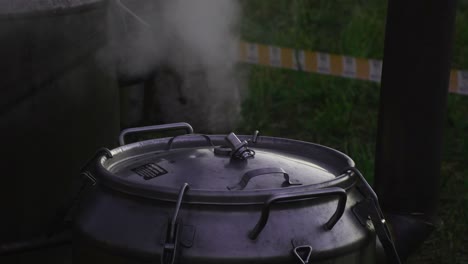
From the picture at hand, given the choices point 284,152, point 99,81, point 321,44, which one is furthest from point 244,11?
point 284,152

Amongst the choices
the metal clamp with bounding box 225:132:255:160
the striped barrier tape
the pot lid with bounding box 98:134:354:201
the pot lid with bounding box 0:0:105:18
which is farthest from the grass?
the pot lid with bounding box 0:0:105:18

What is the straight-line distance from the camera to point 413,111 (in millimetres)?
2756

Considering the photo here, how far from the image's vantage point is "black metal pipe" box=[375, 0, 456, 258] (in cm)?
271

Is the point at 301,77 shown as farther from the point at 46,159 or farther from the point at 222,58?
the point at 46,159

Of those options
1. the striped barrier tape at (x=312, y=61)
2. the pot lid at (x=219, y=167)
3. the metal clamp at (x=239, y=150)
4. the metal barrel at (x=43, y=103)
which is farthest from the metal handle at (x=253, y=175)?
the striped barrier tape at (x=312, y=61)

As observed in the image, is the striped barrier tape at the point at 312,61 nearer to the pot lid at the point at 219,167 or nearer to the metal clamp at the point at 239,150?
the pot lid at the point at 219,167

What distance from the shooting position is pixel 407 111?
2.76m

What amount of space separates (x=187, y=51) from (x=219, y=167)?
2.89 m

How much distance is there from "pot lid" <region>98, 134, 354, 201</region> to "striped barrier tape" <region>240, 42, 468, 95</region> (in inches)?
149

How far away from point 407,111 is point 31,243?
4.66 ft

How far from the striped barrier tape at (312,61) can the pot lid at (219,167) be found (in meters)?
3.78

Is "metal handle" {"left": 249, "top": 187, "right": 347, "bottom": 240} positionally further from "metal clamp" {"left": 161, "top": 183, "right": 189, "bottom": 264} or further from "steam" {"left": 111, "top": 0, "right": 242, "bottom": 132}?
"steam" {"left": 111, "top": 0, "right": 242, "bottom": 132}

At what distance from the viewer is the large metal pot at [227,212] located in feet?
6.01

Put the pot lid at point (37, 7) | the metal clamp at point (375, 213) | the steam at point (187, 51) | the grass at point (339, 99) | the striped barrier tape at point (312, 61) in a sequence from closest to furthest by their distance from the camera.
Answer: the metal clamp at point (375, 213)
the pot lid at point (37, 7)
the steam at point (187, 51)
the grass at point (339, 99)
the striped barrier tape at point (312, 61)
